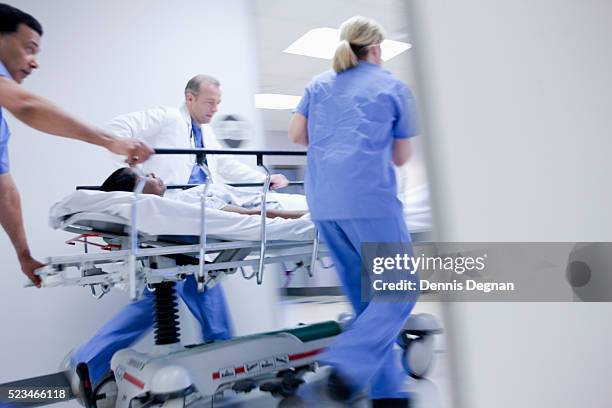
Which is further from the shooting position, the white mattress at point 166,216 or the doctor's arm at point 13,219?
the doctor's arm at point 13,219

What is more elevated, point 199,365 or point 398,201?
point 398,201

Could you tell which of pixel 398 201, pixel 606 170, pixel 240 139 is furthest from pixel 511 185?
pixel 240 139

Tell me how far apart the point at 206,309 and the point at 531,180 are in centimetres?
178

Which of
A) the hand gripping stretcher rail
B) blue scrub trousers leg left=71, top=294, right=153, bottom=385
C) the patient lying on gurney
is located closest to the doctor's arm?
the hand gripping stretcher rail

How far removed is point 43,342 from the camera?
2.32 m

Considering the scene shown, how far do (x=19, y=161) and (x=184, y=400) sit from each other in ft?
4.93

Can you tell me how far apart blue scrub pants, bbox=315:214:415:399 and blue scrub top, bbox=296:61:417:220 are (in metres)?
0.06

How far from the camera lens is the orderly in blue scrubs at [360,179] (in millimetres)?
1607

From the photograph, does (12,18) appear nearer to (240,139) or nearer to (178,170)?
(178,170)

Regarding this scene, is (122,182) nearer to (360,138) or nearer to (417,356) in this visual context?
(360,138)

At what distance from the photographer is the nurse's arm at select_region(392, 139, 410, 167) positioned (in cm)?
170

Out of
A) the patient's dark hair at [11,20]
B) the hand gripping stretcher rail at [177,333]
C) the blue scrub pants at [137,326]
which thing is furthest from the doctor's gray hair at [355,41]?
the blue scrub pants at [137,326]

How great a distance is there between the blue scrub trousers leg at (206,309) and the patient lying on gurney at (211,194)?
0.48 meters

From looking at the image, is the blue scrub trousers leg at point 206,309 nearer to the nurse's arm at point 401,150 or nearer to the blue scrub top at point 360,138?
the blue scrub top at point 360,138
